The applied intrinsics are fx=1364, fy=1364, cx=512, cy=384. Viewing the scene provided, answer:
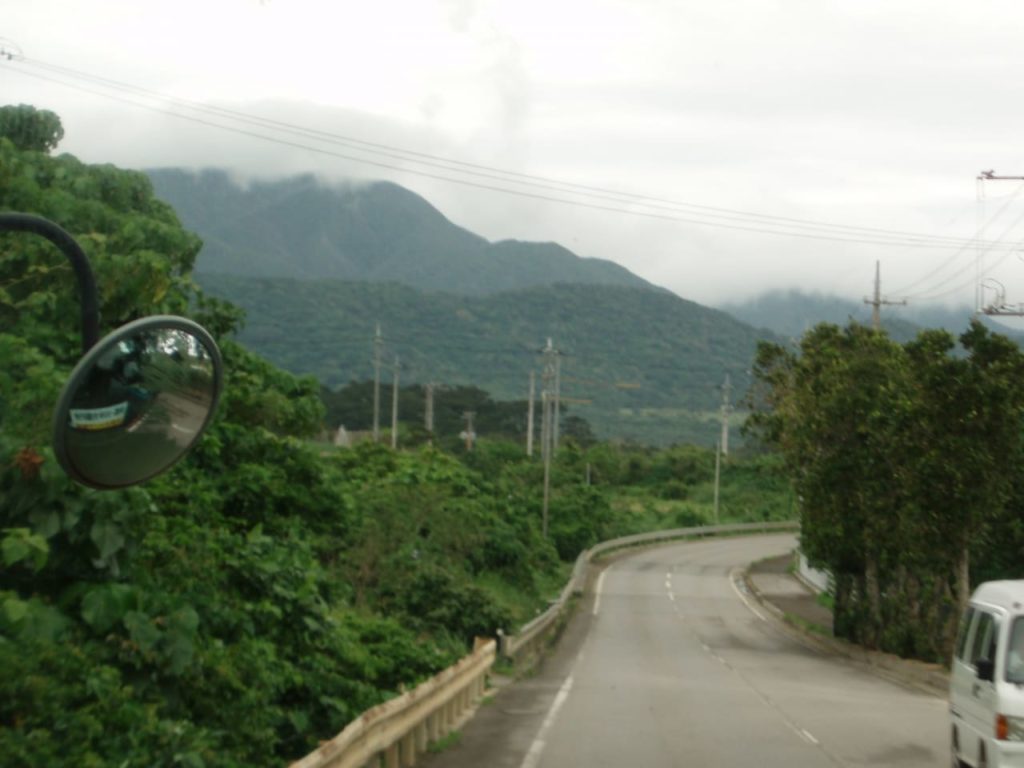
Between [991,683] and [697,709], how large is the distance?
936cm

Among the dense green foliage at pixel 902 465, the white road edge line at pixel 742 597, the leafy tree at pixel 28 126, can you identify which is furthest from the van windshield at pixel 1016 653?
the white road edge line at pixel 742 597

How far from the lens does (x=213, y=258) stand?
187 metres

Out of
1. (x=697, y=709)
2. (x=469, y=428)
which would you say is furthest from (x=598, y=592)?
(x=469, y=428)

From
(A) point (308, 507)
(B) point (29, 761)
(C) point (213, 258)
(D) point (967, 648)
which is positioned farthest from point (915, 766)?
(C) point (213, 258)

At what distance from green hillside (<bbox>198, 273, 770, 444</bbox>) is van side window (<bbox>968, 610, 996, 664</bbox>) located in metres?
109

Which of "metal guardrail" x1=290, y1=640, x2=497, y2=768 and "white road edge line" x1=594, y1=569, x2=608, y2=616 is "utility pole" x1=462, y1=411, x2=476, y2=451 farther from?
"metal guardrail" x1=290, y1=640, x2=497, y2=768

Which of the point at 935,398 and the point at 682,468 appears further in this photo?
the point at 682,468

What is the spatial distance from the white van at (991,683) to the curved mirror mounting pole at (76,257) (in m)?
8.24

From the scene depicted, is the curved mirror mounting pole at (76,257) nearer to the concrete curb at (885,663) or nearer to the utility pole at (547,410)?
the concrete curb at (885,663)

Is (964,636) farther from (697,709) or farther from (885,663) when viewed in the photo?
(885,663)

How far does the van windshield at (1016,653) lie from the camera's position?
11.1 metres

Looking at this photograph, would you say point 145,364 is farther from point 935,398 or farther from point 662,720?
point 935,398

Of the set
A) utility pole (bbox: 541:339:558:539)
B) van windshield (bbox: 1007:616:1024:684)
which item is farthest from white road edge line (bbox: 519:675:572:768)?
utility pole (bbox: 541:339:558:539)

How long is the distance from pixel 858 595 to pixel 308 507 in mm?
22935
